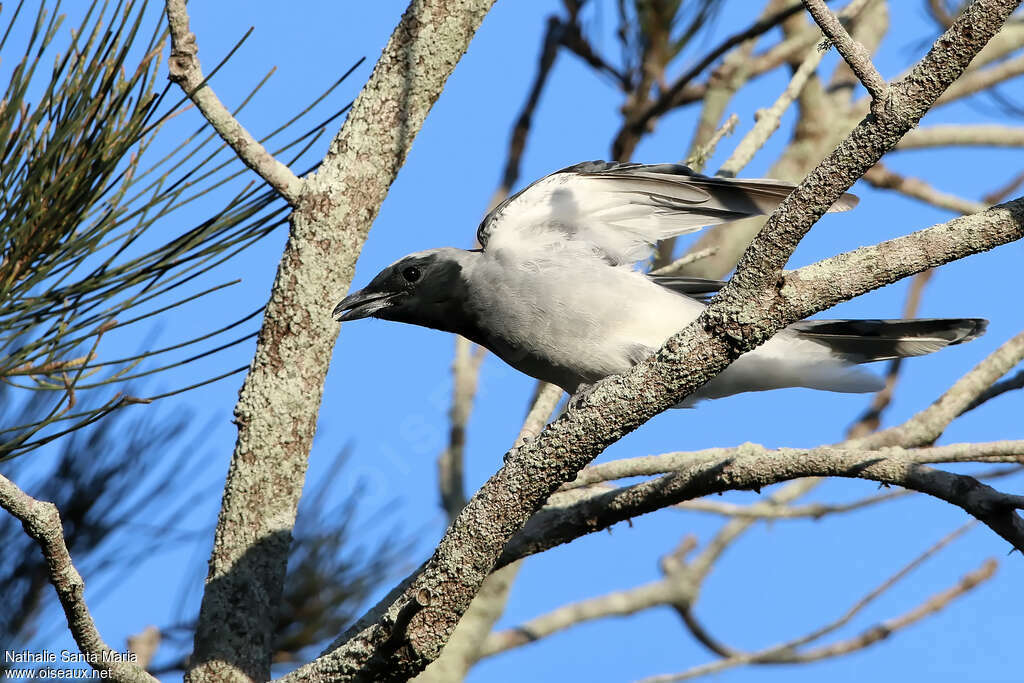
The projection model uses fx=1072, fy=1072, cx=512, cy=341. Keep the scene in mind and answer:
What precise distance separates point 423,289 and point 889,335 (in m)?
A: 1.54

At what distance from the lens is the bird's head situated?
141 inches

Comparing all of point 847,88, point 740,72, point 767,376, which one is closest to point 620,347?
point 767,376

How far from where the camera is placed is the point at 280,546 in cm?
307

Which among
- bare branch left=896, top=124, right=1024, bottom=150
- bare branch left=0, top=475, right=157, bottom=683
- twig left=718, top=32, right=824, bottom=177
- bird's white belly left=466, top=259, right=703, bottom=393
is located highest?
bare branch left=896, top=124, right=1024, bottom=150

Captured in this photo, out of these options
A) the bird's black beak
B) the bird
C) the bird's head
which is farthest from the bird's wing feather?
the bird's black beak

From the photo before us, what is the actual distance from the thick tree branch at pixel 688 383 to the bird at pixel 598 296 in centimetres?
108

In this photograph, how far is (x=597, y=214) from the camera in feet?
11.8

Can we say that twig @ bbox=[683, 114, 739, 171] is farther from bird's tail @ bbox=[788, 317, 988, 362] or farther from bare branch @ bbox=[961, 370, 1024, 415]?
bare branch @ bbox=[961, 370, 1024, 415]

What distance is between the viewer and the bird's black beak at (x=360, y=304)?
328 centimetres

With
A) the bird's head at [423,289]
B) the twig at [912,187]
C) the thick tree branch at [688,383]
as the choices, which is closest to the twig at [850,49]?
the thick tree branch at [688,383]

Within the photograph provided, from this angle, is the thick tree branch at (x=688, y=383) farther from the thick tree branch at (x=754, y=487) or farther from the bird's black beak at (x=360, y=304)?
the bird's black beak at (x=360, y=304)

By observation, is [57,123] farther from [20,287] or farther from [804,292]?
[804,292]

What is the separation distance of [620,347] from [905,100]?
1589 millimetres

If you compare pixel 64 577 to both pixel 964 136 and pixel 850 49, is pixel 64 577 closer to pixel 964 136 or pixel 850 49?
pixel 850 49
